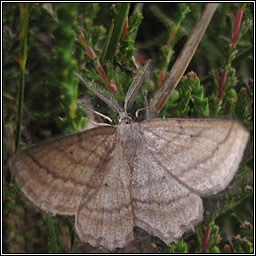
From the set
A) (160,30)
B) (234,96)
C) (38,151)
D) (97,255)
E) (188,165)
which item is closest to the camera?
(38,151)

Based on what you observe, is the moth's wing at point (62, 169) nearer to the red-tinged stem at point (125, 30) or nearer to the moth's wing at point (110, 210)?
the moth's wing at point (110, 210)

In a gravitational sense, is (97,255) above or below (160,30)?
below

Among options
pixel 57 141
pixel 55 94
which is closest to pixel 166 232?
pixel 57 141

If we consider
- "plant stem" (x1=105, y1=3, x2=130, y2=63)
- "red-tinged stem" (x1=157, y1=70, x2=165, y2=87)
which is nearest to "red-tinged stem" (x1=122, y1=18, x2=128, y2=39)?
"plant stem" (x1=105, y1=3, x2=130, y2=63)

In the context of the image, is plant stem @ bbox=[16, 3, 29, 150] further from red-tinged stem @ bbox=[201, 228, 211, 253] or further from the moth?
red-tinged stem @ bbox=[201, 228, 211, 253]

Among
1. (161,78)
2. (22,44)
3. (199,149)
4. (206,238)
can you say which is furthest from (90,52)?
(206,238)

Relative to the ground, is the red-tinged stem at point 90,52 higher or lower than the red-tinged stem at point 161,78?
higher

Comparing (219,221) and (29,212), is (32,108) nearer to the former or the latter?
(29,212)

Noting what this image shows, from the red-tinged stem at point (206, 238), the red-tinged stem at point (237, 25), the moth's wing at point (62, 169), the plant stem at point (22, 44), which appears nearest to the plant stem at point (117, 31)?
the plant stem at point (22, 44)
